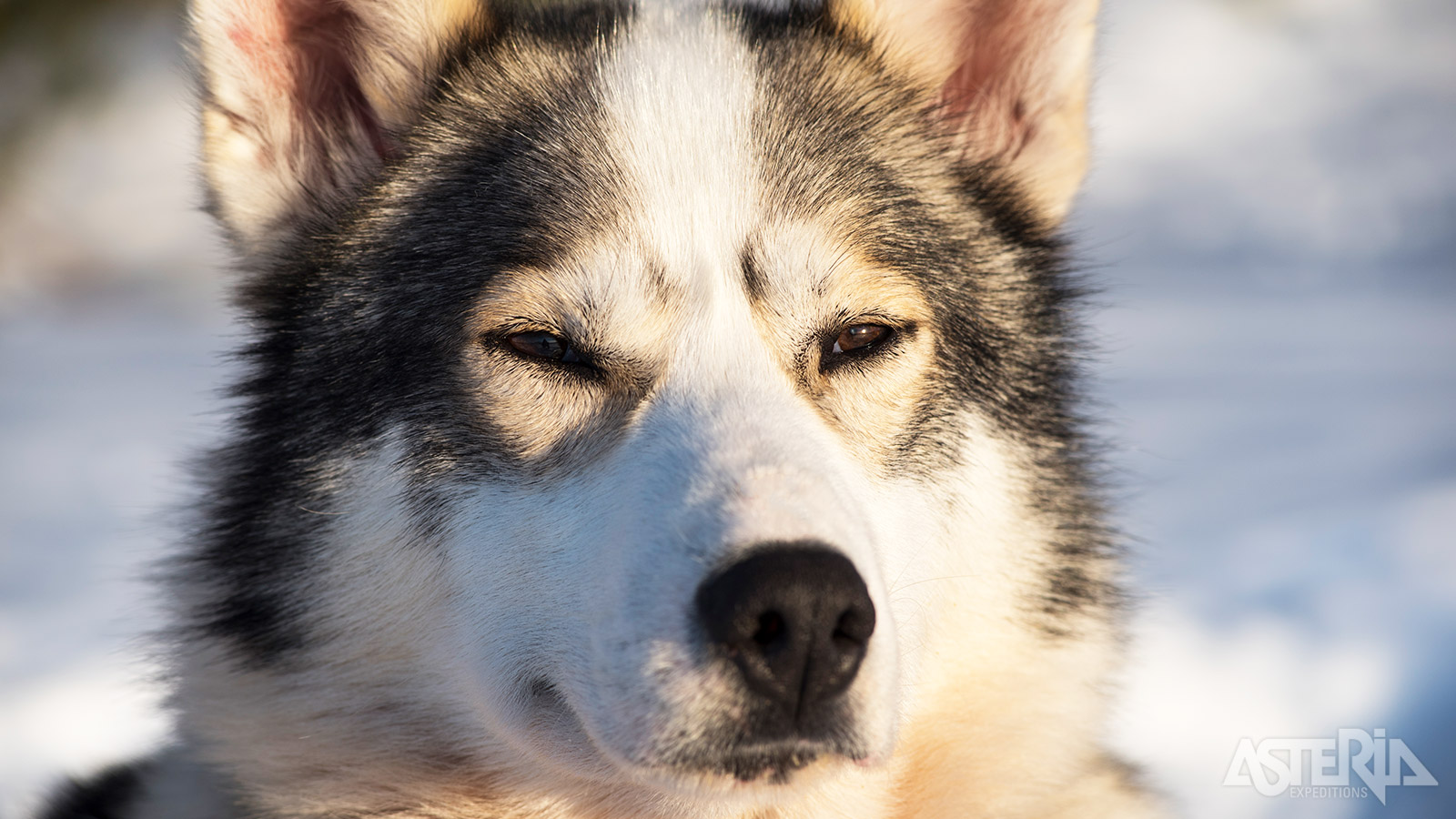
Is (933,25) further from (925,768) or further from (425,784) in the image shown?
(425,784)

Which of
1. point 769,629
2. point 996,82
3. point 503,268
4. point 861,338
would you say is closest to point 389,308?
point 503,268

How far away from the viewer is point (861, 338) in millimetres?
2305

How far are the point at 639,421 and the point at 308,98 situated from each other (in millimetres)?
1207

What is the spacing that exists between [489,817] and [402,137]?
4.98ft

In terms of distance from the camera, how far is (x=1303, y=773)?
3572 mm

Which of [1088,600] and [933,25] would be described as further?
[933,25]

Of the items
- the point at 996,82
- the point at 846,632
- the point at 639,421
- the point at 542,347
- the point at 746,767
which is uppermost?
the point at 996,82

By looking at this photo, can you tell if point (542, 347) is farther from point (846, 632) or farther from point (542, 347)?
point (846, 632)

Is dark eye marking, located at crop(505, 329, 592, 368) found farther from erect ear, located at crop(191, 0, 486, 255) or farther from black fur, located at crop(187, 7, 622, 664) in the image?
erect ear, located at crop(191, 0, 486, 255)

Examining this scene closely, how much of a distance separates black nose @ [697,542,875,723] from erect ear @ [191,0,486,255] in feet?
4.80

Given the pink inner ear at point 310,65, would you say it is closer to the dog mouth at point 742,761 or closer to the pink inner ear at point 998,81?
the pink inner ear at point 998,81

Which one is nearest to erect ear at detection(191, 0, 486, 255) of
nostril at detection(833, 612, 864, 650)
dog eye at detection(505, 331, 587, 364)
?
dog eye at detection(505, 331, 587, 364)

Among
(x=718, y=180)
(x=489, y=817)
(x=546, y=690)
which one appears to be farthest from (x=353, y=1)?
(x=489, y=817)

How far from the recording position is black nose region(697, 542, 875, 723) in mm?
1689
